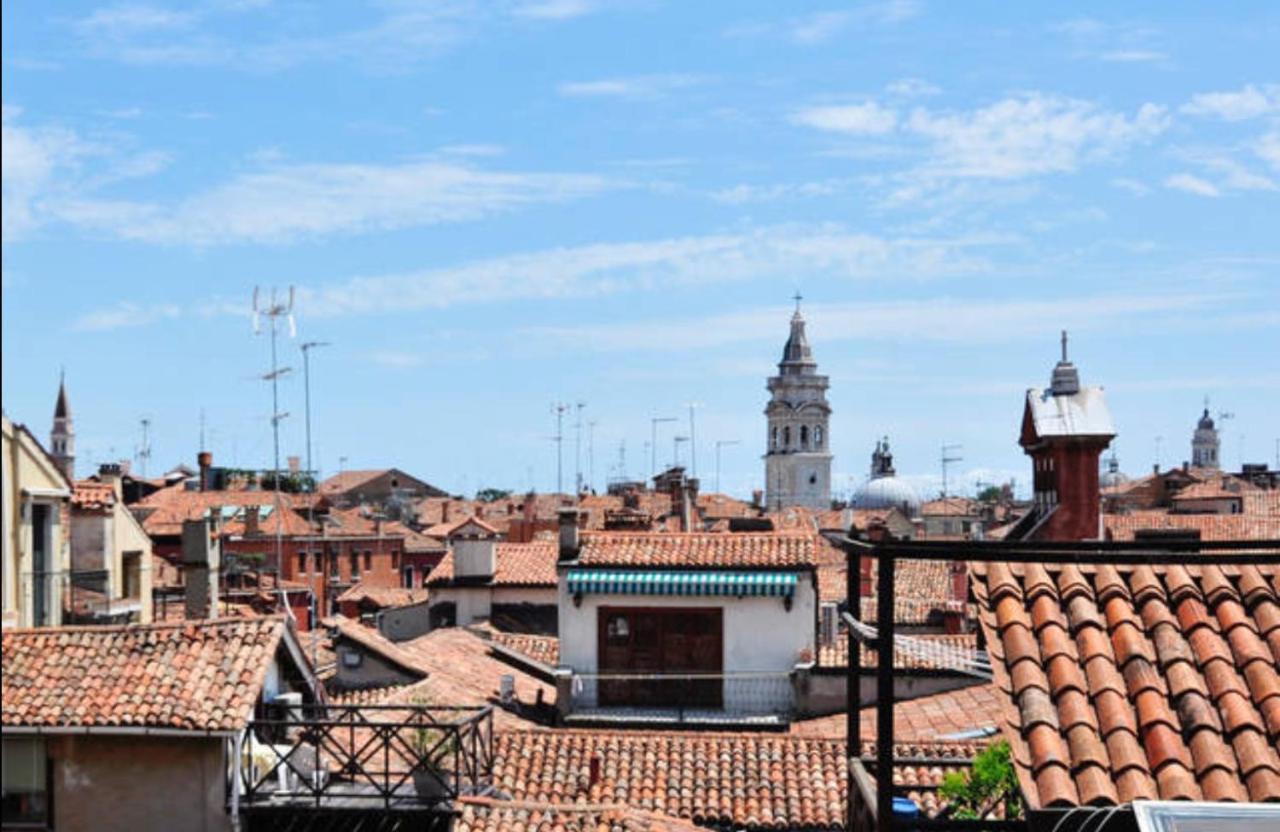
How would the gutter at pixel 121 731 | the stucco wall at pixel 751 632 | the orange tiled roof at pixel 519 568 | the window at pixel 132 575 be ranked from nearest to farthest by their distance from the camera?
the gutter at pixel 121 731, the window at pixel 132 575, the stucco wall at pixel 751 632, the orange tiled roof at pixel 519 568

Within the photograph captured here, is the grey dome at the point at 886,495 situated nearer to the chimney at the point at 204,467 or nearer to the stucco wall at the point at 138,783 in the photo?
the chimney at the point at 204,467

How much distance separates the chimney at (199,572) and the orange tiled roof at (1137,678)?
60.8 feet

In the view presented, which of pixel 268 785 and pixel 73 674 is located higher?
pixel 73 674

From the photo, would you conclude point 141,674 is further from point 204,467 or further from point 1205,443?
point 1205,443

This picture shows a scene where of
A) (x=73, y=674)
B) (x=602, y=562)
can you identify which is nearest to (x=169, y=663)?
(x=73, y=674)

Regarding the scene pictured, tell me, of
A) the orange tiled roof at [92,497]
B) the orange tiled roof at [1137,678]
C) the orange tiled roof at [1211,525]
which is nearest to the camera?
the orange tiled roof at [1137,678]

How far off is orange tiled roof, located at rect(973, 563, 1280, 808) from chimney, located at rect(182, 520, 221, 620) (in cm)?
1852

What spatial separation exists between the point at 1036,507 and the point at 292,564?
34233mm

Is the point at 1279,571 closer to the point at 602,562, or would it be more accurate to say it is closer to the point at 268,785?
the point at 268,785

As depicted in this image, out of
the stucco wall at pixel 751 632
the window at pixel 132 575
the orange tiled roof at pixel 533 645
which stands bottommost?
the orange tiled roof at pixel 533 645

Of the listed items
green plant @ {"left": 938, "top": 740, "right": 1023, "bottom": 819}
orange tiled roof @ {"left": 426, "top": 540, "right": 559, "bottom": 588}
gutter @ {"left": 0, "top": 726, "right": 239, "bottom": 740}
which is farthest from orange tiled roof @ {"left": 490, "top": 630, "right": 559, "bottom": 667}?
green plant @ {"left": 938, "top": 740, "right": 1023, "bottom": 819}

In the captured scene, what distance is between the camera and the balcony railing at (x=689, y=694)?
27.0 meters

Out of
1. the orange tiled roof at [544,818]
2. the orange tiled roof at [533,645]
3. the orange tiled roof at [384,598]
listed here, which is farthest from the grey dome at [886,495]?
the orange tiled roof at [544,818]

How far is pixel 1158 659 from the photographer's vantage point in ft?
22.2
